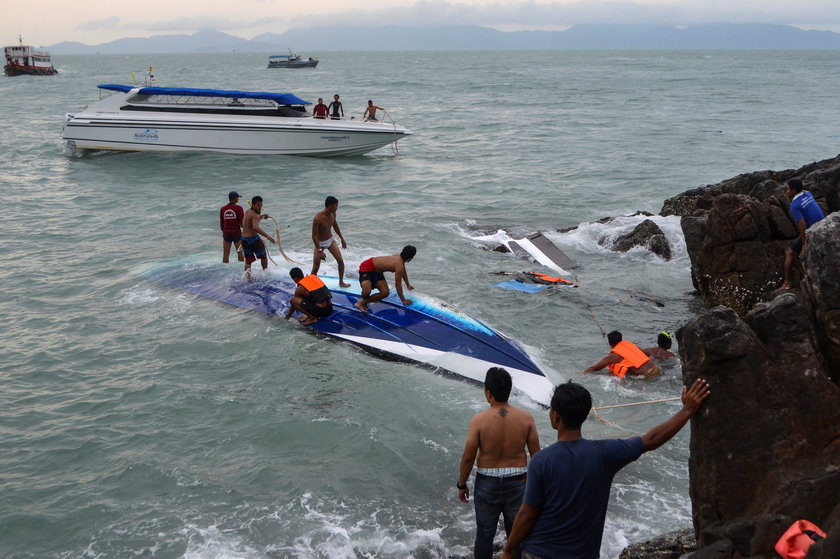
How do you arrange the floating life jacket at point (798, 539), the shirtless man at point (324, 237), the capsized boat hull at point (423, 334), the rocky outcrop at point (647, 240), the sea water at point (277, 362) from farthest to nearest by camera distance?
the rocky outcrop at point (647, 240), the shirtless man at point (324, 237), the capsized boat hull at point (423, 334), the sea water at point (277, 362), the floating life jacket at point (798, 539)

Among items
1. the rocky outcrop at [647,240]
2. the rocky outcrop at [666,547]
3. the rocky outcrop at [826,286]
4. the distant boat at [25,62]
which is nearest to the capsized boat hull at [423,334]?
the rocky outcrop at [666,547]

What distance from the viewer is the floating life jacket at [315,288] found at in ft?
39.1

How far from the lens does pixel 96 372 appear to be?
1165 cm

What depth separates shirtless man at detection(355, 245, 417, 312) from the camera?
11422 mm

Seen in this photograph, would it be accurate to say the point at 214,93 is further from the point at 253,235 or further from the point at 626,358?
the point at 626,358

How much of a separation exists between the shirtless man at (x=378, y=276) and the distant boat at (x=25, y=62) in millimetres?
103740

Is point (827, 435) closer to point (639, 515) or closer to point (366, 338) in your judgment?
point (639, 515)

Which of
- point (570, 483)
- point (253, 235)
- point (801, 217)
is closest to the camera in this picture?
point (570, 483)

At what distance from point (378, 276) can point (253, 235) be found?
3.26 metres

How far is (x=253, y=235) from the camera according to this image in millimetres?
13758

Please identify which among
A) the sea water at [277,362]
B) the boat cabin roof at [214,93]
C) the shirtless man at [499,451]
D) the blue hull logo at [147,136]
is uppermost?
the boat cabin roof at [214,93]

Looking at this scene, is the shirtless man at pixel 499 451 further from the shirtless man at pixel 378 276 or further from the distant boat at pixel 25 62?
the distant boat at pixel 25 62

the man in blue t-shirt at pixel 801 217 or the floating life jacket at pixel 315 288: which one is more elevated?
the man in blue t-shirt at pixel 801 217

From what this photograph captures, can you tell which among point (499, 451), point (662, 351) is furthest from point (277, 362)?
point (499, 451)
